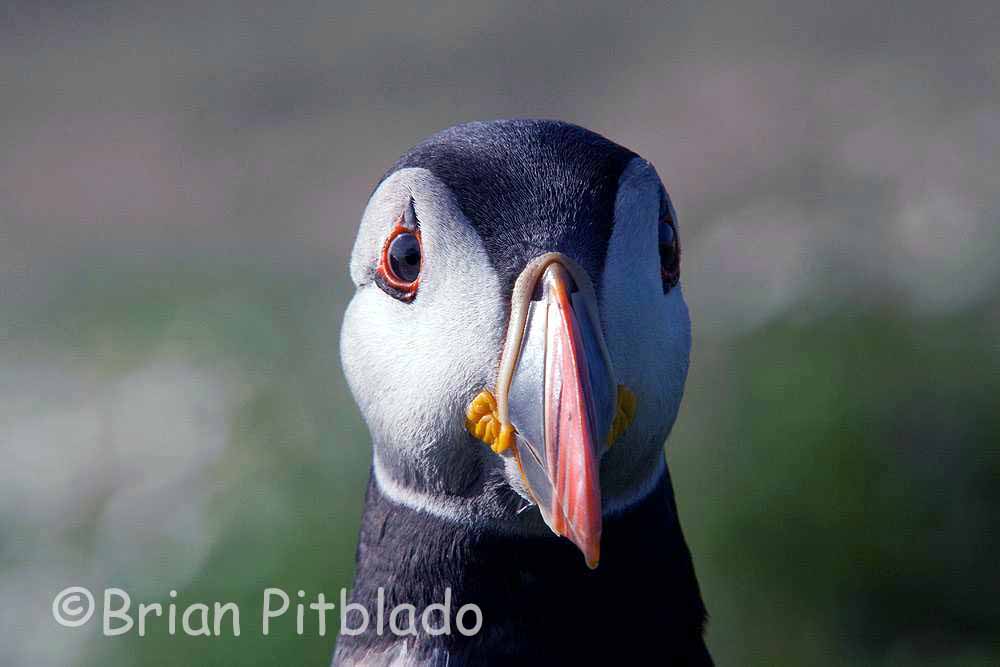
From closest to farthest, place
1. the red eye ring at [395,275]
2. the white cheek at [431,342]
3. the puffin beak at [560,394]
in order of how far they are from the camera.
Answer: the puffin beak at [560,394] → the white cheek at [431,342] → the red eye ring at [395,275]

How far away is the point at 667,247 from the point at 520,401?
1.65 feet

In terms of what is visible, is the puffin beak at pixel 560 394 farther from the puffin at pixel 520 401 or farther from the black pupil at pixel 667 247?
the black pupil at pixel 667 247

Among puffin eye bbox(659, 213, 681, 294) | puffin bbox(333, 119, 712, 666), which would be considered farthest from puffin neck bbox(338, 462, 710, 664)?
puffin eye bbox(659, 213, 681, 294)

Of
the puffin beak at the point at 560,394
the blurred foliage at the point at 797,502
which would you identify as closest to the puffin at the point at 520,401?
the puffin beak at the point at 560,394

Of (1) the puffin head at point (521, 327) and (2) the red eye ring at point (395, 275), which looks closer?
(1) the puffin head at point (521, 327)

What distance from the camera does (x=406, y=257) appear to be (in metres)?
2.05

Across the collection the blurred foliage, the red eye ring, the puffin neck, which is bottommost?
the blurred foliage

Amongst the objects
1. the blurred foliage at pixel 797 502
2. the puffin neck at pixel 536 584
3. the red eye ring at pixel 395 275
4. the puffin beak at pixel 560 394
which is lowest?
the blurred foliage at pixel 797 502

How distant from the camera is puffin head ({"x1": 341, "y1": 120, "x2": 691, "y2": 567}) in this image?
1.78 m

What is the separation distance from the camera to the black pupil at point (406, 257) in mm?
2047

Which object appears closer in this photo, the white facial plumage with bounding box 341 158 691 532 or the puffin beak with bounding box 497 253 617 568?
the puffin beak with bounding box 497 253 617 568

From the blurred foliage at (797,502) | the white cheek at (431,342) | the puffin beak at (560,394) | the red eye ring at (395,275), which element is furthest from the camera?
the blurred foliage at (797,502)

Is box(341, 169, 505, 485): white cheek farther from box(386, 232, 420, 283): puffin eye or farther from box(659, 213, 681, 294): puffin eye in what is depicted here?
box(659, 213, 681, 294): puffin eye

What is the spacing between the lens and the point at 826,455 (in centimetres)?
506
